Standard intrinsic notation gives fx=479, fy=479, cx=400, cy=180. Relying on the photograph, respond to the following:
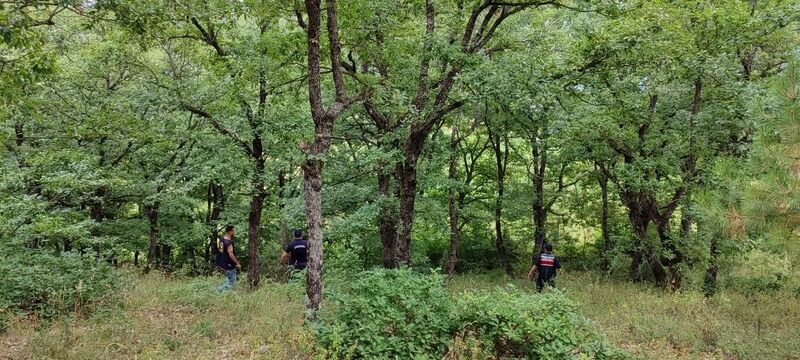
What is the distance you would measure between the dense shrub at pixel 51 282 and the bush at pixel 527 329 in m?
5.64

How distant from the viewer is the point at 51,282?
24.4 feet

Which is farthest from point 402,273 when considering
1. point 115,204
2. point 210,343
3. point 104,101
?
point 115,204

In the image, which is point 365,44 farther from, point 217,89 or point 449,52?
point 217,89

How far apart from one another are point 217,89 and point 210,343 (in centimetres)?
780

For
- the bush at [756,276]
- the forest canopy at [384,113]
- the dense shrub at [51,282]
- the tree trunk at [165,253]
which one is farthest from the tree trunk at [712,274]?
the tree trunk at [165,253]

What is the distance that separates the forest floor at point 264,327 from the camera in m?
5.92

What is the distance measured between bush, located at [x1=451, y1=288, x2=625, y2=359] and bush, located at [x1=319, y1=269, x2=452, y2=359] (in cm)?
30

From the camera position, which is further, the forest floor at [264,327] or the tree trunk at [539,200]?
the tree trunk at [539,200]

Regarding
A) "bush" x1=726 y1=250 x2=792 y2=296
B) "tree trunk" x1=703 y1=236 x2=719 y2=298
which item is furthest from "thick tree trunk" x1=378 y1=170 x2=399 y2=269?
"bush" x1=726 y1=250 x2=792 y2=296

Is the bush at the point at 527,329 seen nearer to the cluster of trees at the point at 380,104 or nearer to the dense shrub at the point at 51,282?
the cluster of trees at the point at 380,104

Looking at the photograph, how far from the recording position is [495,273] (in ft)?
65.4

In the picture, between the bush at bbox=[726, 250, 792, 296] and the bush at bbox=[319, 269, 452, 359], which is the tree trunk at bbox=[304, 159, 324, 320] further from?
the bush at bbox=[726, 250, 792, 296]

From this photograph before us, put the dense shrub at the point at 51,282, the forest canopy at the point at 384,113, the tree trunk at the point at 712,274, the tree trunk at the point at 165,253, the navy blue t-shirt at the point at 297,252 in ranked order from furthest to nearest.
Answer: the tree trunk at the point at 165,253
the tree trunk at the point at 712,274
the navy blue t-shirt at the point at 297,252
the dense shrub at the point at 51,282
the forest canopy at the point at 384,113

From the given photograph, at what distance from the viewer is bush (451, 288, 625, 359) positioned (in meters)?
5.86
